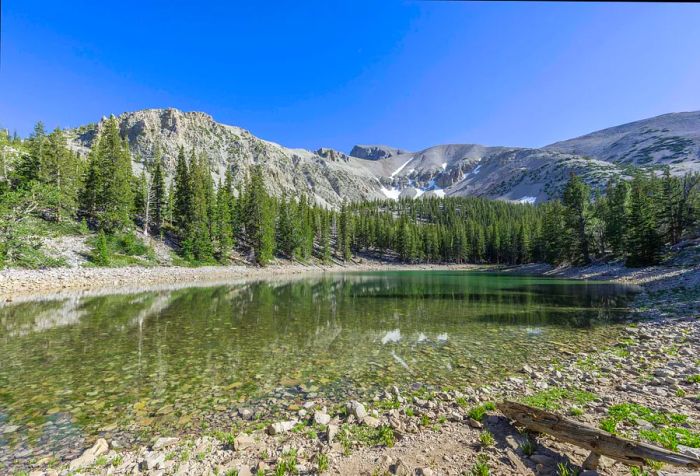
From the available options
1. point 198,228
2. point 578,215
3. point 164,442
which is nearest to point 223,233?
point 198,228

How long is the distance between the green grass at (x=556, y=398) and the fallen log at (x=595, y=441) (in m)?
2.00

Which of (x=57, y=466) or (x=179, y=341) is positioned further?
(x=179, y=341)

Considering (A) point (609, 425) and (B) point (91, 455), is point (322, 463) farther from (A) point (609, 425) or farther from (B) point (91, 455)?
(A) point (609, 425)

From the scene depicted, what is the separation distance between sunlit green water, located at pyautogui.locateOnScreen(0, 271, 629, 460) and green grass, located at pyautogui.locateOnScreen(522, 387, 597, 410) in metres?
2.18

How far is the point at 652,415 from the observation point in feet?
25.0

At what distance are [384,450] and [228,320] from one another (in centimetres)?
1731

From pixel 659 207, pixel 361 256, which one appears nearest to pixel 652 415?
pixel 659 207

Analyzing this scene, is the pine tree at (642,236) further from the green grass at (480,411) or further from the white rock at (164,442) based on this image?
the white rock at (164,442)

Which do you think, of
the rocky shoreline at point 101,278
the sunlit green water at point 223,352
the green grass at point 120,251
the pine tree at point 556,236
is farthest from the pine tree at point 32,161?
the pine tree at point 556,236

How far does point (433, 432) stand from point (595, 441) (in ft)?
10.1

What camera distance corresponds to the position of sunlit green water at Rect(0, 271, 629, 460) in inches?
363

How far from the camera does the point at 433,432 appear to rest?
7.35 metres

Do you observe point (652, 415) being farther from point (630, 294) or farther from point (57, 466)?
point (630, 294)

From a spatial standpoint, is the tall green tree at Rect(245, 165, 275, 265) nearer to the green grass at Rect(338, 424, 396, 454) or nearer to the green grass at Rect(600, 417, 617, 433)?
the green grass at Rect(338, 424, 396, 454)
